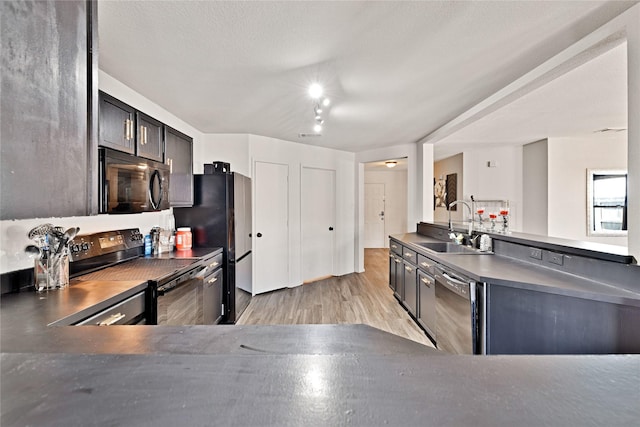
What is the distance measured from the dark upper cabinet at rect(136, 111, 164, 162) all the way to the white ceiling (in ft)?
0.97

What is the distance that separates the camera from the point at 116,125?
209 cm

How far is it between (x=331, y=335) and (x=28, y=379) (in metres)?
0.70

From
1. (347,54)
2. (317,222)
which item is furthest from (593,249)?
(317,222)

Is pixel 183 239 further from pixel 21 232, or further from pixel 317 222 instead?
pixel 317 222

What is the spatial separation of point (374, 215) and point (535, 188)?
4.28 metres

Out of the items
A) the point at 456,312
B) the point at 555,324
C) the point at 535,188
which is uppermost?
the point at 535,188

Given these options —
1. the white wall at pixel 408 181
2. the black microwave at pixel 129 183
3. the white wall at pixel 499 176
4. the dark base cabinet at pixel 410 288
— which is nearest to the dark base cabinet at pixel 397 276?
the dark base cabinet at pixel 410 288

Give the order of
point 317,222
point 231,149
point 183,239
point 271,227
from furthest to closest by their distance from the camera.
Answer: point 317,222 < point 271,227 < point 231,149 < point 183,239

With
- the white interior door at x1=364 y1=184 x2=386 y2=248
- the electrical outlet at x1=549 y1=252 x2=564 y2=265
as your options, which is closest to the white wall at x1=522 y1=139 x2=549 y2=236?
the electrical outlet at x1=549 y1=252 x2=564 y2=265

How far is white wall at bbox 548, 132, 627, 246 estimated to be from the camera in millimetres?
4270

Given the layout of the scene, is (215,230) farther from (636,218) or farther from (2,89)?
(636,218)

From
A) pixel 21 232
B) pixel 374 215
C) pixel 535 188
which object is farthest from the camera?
pixel 374 215

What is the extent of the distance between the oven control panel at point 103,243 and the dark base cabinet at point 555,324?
9.01ft

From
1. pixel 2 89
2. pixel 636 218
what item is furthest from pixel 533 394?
pixel 636 218
